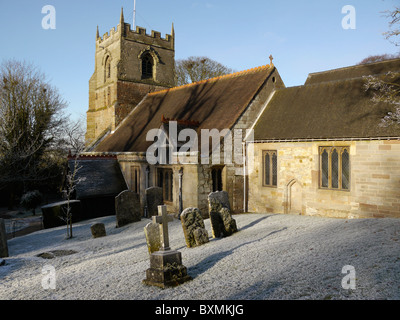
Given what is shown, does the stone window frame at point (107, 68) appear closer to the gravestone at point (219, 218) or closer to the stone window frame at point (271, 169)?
the stone window frame at point (271, 169)

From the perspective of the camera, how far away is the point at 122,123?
2489 centimetres

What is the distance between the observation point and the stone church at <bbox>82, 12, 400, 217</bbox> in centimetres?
1198

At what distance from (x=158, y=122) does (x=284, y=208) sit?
9946 millimetres

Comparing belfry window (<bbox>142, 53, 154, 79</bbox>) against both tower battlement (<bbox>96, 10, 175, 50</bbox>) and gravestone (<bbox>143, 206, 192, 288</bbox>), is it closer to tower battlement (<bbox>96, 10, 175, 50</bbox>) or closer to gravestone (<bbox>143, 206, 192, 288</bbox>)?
tower battlement (<bbox>96, 10, 175, 50</bbox>)

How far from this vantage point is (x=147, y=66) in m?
27.1

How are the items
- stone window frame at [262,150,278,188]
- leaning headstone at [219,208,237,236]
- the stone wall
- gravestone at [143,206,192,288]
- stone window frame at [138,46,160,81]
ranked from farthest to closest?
1. stone window frame at [138,46,160,81]
2. stone window frame at [262,150,278,188]
3. the stone wall
4. leaning headstone at [219,208,237,236]
5. gravestone at [143,206,192,288]

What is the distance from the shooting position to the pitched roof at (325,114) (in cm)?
1227

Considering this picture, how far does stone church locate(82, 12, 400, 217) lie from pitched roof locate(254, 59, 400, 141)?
4cm

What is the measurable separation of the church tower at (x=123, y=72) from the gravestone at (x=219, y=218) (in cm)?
1670

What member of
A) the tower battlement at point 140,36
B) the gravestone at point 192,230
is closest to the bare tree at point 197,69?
the tower battlement at point 140,36

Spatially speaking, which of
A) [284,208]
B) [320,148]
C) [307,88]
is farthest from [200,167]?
[307,88]

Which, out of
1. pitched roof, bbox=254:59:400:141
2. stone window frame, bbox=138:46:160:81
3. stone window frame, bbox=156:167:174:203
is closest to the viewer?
pitched roof, bbox=254:59:400:141

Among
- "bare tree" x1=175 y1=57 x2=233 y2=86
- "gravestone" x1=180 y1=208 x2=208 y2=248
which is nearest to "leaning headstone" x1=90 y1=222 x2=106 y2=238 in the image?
"gravestone" x1=180 y1=208 x2=208 y2=248
